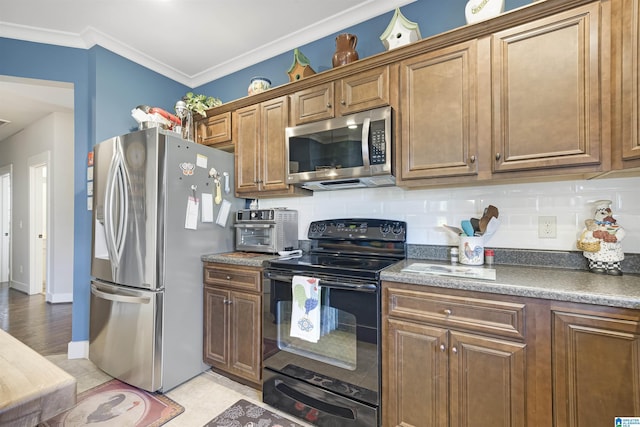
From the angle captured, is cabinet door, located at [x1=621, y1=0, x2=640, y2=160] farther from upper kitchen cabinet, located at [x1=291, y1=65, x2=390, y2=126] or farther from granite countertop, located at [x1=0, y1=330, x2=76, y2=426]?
granite countertop, located at [x1=0, y1=330, x2=76, y2=426]

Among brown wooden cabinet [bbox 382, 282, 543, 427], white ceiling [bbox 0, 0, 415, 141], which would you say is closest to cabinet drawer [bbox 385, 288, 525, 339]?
brown wooden cabinet [bbox 382, 282, 543, 427]

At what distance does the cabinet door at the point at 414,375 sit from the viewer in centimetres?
136

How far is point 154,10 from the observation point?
2.22m

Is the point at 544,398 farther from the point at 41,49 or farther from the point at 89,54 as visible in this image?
the point at 41,49

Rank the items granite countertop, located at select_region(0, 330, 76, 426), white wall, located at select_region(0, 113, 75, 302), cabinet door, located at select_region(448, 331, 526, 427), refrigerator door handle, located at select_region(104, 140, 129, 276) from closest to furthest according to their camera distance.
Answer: granite countertop, located at select_region(0, 330, 76, 426)
cabinet door, located at select_region(448, 331, 526, 427)
refrigerator door handle, located at select_region(104, 140, 129, 276)
white wall, located at select_region(0, 113, 75, 302)

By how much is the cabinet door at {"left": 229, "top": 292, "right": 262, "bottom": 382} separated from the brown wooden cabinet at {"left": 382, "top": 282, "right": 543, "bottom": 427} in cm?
89

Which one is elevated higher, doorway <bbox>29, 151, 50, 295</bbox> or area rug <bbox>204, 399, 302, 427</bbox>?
doorway <bbox>29, 151, 50, 295</bbox>

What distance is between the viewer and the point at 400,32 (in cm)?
188

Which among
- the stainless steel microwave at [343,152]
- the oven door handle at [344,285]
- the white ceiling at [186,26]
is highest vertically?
the white ceiling at [186,26]

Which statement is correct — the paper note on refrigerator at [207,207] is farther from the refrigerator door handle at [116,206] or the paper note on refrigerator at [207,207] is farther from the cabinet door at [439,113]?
the cabinet door at [439,113]

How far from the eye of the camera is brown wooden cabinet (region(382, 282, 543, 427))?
4.00 feet

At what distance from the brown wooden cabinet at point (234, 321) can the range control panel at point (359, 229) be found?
1.99ft

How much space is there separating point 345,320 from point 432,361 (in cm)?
48

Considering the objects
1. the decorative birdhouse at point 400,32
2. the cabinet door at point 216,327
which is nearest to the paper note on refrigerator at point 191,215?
the cabinet door at point 216,327
